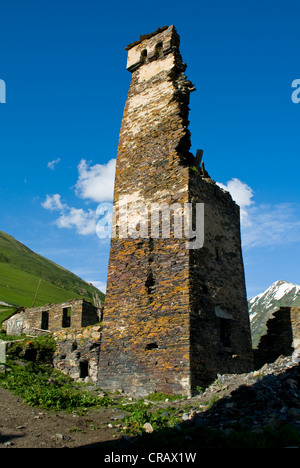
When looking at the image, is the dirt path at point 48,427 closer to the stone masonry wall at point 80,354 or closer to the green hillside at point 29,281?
the stone masonry wall at point 80,354

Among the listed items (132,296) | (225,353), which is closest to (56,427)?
(132,296)

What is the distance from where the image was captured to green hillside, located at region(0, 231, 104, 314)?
57.6 m

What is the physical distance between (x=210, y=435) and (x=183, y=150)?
926 centimetres

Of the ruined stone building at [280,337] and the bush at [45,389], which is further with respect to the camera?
the ruined stone building at [280,337]

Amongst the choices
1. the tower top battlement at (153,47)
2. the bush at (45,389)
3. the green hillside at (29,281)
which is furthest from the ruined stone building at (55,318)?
the tower top battlement at (153,47)

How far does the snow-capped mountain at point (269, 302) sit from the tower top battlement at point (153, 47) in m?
39.8

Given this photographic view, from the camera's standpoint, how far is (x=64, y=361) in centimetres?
1341

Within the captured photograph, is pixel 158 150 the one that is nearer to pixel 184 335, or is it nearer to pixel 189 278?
pixel 189 278

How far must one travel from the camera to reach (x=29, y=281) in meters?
71.0

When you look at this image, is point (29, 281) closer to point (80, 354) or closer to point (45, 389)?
point (80, 354)

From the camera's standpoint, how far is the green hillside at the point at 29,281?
57.6 metres

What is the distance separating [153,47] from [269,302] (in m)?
46.5

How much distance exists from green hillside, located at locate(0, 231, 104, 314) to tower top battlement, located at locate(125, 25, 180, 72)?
27443 mm

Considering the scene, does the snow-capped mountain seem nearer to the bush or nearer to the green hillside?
the green hillside
